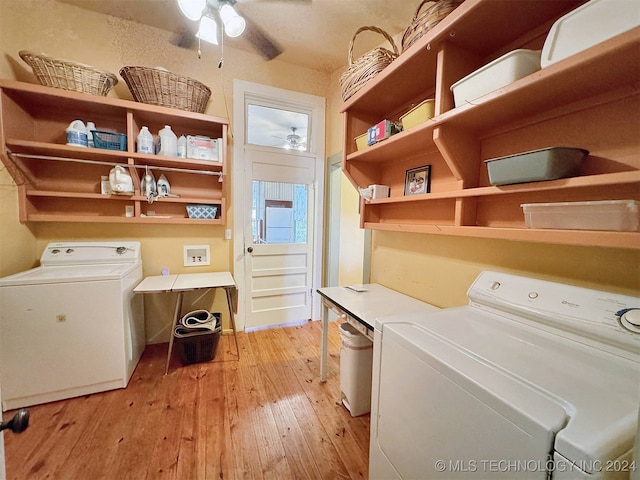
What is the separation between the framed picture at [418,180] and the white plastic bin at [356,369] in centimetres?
98

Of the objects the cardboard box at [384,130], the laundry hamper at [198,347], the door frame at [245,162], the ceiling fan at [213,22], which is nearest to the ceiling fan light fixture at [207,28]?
the ceiling fan at [213,22]

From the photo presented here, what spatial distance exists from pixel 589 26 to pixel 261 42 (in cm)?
242

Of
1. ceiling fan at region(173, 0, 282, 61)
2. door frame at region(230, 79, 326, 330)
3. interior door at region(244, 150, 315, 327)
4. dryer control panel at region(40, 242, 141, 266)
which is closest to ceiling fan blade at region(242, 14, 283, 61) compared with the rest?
ceiling fan at region(173, 0, 282, 61)

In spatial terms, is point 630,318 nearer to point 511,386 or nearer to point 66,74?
point 511,386

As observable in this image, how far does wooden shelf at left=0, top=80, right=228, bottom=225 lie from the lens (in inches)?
71.8

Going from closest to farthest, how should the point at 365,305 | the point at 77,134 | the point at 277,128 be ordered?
1. the point at 365,305
2. the point at 77,134
3. the point at 277,128

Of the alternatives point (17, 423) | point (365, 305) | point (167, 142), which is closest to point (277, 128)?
point (167, 142)

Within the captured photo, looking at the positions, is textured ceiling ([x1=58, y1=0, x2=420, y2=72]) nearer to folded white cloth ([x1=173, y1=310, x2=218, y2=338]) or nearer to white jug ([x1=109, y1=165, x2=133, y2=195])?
white jug ([x1=109, y1=165, x2=133, y2=195])

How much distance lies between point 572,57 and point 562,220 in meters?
0.49

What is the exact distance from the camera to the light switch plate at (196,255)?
2.53 m

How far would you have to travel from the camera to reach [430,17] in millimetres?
1148

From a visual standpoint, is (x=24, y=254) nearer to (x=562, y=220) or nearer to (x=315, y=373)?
(x=315, y=373)

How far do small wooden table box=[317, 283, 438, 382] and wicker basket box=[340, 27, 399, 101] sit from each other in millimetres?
1377

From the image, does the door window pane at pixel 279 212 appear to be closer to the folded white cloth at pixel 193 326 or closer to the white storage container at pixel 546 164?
the folded white cloth at pixel 193 326
